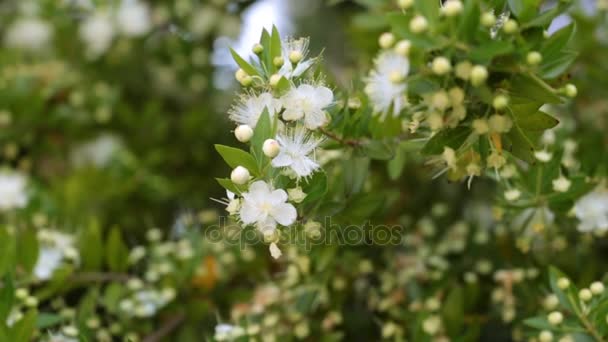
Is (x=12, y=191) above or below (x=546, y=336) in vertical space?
above

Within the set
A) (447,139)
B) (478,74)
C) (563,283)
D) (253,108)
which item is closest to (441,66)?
(478,74)

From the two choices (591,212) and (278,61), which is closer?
(278,61)

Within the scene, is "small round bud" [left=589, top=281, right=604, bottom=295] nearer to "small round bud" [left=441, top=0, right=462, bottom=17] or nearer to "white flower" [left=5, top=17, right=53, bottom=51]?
"small round bud" [left=441, top=0, right=462, bottom=17]

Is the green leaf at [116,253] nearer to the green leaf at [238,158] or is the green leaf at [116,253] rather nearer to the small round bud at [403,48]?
the green leaf at [238,158]

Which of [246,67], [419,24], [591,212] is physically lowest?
[591,212]

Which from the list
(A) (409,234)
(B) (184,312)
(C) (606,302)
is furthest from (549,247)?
(B) (184,312)

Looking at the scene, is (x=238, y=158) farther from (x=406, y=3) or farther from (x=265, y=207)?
(x=406, y=3)

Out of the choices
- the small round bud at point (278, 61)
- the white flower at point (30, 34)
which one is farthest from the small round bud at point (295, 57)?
the white flower at point (30, 34)
